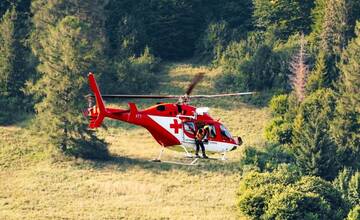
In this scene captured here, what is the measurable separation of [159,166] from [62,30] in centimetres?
1769

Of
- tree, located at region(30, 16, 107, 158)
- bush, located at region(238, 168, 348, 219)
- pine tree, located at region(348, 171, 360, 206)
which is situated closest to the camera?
bush, located at region(238, 168, 348, 219)

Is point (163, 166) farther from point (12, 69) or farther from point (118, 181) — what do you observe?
point (12, 69)

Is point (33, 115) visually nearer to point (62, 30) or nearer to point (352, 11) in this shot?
point (62, 30)

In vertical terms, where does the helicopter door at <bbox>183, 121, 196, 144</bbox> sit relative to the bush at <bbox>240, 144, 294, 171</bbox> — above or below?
above

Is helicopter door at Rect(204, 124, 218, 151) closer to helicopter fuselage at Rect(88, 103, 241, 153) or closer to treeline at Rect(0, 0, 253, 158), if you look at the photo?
Answer: helicopter fuselage at Rect(88, 103, 241, 153)

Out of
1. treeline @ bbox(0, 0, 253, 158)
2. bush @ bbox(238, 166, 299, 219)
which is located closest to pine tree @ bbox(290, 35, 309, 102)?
treeline @ bbox(0, 0, 253, 158)

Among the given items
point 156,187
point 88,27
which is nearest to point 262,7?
point 88,27

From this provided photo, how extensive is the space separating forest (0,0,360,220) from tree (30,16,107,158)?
0.35ft

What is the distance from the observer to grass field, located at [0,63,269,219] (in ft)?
342

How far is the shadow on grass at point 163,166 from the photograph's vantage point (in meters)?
112

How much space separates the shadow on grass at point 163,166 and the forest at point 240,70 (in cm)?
92

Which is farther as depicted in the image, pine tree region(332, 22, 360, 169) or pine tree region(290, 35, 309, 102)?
pine tree region(290, 35, 309, 102)

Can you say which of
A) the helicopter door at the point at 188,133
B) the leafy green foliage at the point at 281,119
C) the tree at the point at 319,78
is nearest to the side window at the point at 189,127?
the helicopter door at the point at 188,133

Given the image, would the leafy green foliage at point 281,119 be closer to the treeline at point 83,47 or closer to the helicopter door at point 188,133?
the treeline at point 83,47
